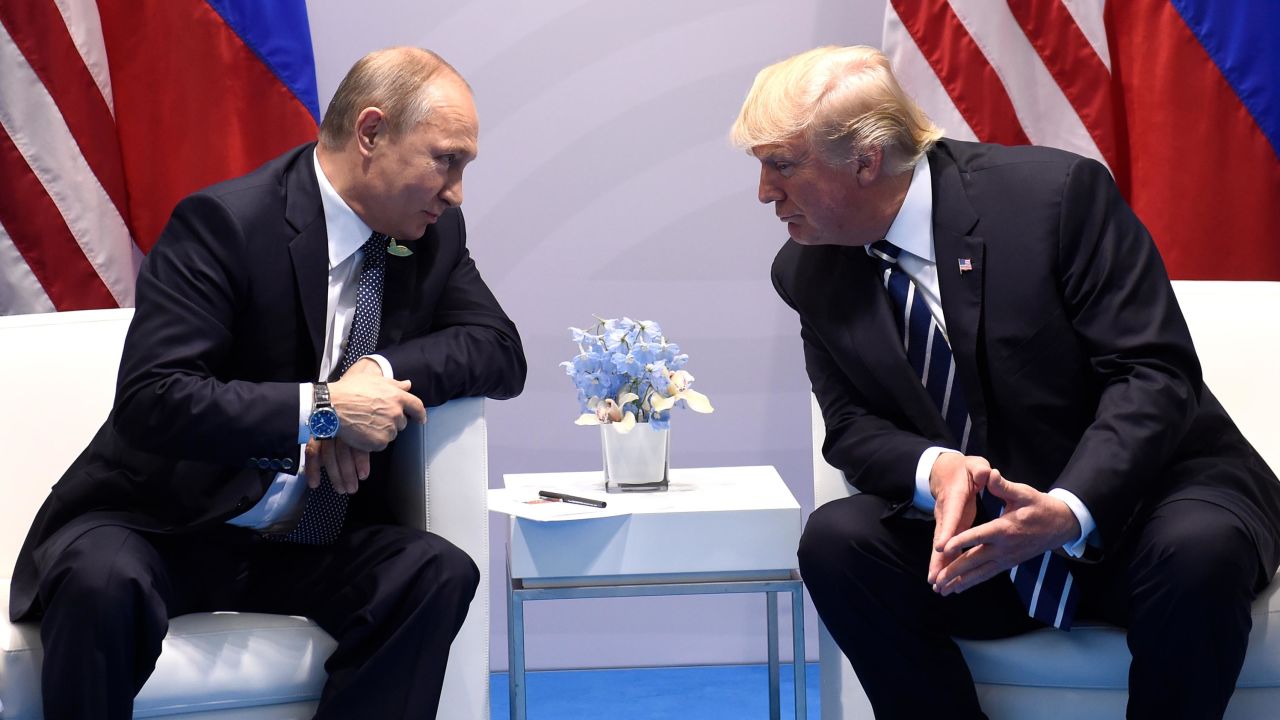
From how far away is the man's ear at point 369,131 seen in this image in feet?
7.88

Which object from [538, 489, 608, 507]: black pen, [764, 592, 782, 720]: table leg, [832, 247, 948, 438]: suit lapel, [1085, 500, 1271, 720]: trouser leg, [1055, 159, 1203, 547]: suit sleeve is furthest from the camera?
[764, 592, 782, 720]: table leg

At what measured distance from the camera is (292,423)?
221 centimetres

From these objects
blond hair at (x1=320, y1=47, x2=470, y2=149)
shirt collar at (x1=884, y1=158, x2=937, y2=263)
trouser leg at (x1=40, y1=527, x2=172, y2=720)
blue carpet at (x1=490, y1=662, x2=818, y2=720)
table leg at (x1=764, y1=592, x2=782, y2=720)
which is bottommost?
blue carpet at (x1=490, y1=662, x2=818, y2=720)

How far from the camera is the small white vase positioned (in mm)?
2725

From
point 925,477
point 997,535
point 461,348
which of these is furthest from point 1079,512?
point 461,348

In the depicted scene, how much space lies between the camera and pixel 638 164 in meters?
3.62

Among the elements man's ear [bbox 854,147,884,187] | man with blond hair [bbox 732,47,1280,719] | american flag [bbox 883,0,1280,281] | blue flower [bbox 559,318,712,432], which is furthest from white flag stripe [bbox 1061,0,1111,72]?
blue flower [bbox 559,318,712,432]

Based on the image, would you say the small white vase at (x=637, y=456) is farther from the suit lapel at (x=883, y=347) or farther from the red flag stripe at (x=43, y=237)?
the red flag stripe at (x=43, y=237)

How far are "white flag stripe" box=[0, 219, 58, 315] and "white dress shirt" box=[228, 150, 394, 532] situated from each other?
121cm

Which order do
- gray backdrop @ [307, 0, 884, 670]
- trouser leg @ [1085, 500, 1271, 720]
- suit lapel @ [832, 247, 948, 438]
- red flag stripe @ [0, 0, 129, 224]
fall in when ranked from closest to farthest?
trouser leg @ [1085, 500, 1271, 720]
suit lapel @ [832, 247, 948, 438]
red flag stripe @ [0, 0, 129, 224]
gray backdrop @ [307, 0, 884, 670]

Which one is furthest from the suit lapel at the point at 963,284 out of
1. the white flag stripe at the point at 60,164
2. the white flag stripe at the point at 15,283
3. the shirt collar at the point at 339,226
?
the white flag stripe at the point at 15,283

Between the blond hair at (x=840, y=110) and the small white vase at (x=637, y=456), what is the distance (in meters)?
0.65

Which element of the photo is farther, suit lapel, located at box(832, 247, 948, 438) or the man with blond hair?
suit lapel, located at box(832, 247, 948, 438)

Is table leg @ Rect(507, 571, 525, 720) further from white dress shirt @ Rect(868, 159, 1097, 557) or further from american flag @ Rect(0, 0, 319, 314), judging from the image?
american flag @ Rect(0, 0, 319, 314)
